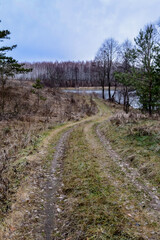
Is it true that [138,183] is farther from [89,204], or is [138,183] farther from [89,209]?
[89,209]

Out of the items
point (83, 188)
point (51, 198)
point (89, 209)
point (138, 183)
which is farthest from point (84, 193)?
point (138, 183)

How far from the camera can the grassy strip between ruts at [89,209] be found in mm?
3305

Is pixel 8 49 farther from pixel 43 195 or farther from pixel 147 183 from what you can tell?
pixel 147 183

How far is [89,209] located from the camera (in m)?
3.98

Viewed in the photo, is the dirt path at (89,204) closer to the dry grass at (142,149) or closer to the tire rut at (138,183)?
the tire rut at (138,183)

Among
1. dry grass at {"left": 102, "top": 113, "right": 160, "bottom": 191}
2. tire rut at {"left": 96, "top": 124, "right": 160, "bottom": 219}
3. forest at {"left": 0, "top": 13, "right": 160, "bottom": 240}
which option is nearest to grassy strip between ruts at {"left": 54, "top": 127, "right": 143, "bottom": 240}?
forest at {"left": 0, "top": 13, "right": 160, "bottom": 240}

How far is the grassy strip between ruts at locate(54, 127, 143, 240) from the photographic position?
3.30 metres

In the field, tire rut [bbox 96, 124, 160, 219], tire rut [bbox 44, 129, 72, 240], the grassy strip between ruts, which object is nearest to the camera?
the grassy strip between ruts

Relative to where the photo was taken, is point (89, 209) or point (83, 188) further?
point (83, 188)

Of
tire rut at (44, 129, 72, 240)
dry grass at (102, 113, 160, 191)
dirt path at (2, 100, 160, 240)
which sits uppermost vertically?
dry grass at (102, 113, 160, 191)

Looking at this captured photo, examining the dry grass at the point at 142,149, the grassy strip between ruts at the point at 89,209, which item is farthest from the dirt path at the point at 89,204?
the dry grass at the point at 142,149

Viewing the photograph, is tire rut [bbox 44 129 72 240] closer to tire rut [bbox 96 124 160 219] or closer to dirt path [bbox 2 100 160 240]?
dirt path [bbox 2 100 160 240]

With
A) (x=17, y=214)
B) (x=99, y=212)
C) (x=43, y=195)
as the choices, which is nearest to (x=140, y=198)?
(x=99, y=212)

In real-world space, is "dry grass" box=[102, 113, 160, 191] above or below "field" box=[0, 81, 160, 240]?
above
